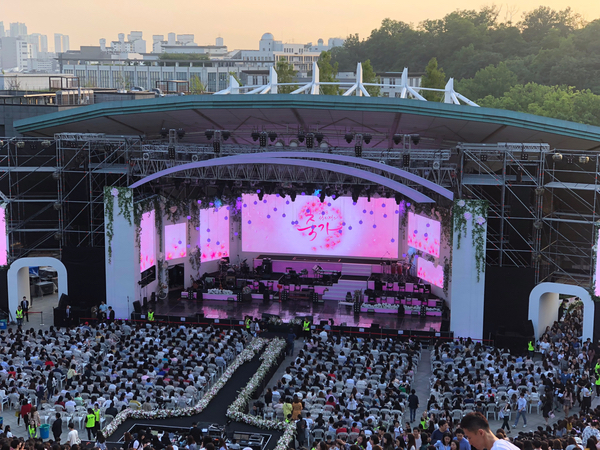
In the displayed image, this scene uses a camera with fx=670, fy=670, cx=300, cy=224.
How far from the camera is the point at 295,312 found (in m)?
26.9

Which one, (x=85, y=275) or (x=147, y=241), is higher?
(x=147, y=241)

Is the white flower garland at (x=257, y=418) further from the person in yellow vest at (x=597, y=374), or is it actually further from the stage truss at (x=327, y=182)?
the person in yellow vest at (x=597, y=374)

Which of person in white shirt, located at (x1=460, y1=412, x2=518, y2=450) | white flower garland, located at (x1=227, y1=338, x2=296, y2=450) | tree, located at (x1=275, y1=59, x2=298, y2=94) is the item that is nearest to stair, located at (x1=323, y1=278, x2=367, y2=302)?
white flower garland, located at (x1=227, y1=338, x2=296, y2=450)

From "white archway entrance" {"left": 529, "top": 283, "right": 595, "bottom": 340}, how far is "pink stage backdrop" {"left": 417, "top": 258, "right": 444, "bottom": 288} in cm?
454

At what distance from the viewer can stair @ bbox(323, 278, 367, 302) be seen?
28984 millimetres

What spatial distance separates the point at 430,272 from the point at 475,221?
535 centimetres

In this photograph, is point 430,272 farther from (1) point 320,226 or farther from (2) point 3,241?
(2) point 3,241

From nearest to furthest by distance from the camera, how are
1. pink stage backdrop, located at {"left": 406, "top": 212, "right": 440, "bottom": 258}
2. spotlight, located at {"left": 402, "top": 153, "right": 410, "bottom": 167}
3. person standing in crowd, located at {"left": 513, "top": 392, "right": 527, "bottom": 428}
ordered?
person standing in crowd, located at {"left": 513, "top": 392, "right": 527, "bottom": 428} < spotlight, located at {"left": 402, "top": 153, "right": 410, "bottom": 167} < pink stage backdrop, located at {"left": 406, "top": 212, "right": 440, "bottom": 258}

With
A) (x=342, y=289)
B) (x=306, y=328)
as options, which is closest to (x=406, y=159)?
(x=306, y=328)

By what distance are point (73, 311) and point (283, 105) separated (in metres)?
11.0

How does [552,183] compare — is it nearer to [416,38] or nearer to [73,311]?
[73,311]

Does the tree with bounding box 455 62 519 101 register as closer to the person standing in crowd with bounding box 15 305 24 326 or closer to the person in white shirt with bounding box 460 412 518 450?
the person standing in crowd with bounding box 15 305 24 326

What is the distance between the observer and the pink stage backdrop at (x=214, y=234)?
31.2 m

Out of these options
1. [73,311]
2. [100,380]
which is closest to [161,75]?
[73,311]
